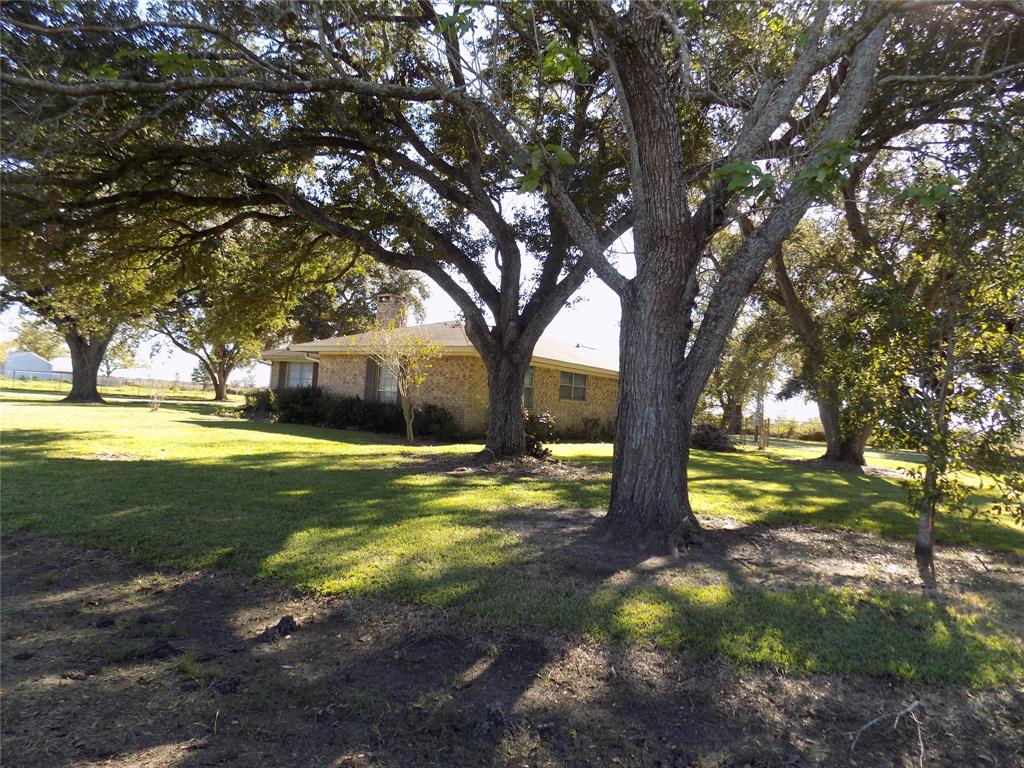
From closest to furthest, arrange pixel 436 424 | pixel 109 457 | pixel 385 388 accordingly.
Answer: pixel 109 457, pixel 436 424, pixel 385 388

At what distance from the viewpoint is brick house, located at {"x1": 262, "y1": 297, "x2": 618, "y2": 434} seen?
1894 cm

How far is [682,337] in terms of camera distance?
6418mm

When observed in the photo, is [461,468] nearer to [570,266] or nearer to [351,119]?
[570,266]

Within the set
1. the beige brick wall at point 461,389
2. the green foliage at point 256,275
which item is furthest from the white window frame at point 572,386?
the green foliage at point 256,275

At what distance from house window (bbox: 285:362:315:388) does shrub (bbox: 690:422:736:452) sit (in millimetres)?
16120

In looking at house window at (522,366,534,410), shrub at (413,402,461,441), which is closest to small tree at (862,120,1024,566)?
shrub at (413,402,461,441)

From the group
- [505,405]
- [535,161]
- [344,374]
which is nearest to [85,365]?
[344,374]

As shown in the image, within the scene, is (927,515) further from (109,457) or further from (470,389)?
(470,389)

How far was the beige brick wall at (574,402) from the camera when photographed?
67.5 ft

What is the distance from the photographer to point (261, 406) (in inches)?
987

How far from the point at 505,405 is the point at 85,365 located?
27875mm

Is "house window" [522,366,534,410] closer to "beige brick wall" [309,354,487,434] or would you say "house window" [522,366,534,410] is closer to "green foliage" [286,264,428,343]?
"beige brick wall" [309,354,487,434]

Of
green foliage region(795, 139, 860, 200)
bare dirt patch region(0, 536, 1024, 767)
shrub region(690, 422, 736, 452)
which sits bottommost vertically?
bare dirt patch region(0, 536, 1024, 767)

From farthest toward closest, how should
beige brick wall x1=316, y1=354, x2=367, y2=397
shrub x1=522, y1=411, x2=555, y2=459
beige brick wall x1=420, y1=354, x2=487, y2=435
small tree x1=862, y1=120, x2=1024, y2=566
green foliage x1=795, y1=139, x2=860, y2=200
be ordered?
1. beige brick wall x1=316, y1=354, x2=367, y2=397
2. beige brick wall x1=420, y1=354, x2=487, y2=435
3. shrub x1=522, y1=411, x2=555, y2=459
4. small tree x1=862, y1=120, x2=1024, y2=566
5. green foliage x1=795, y1=139, x2=860, y2=200
